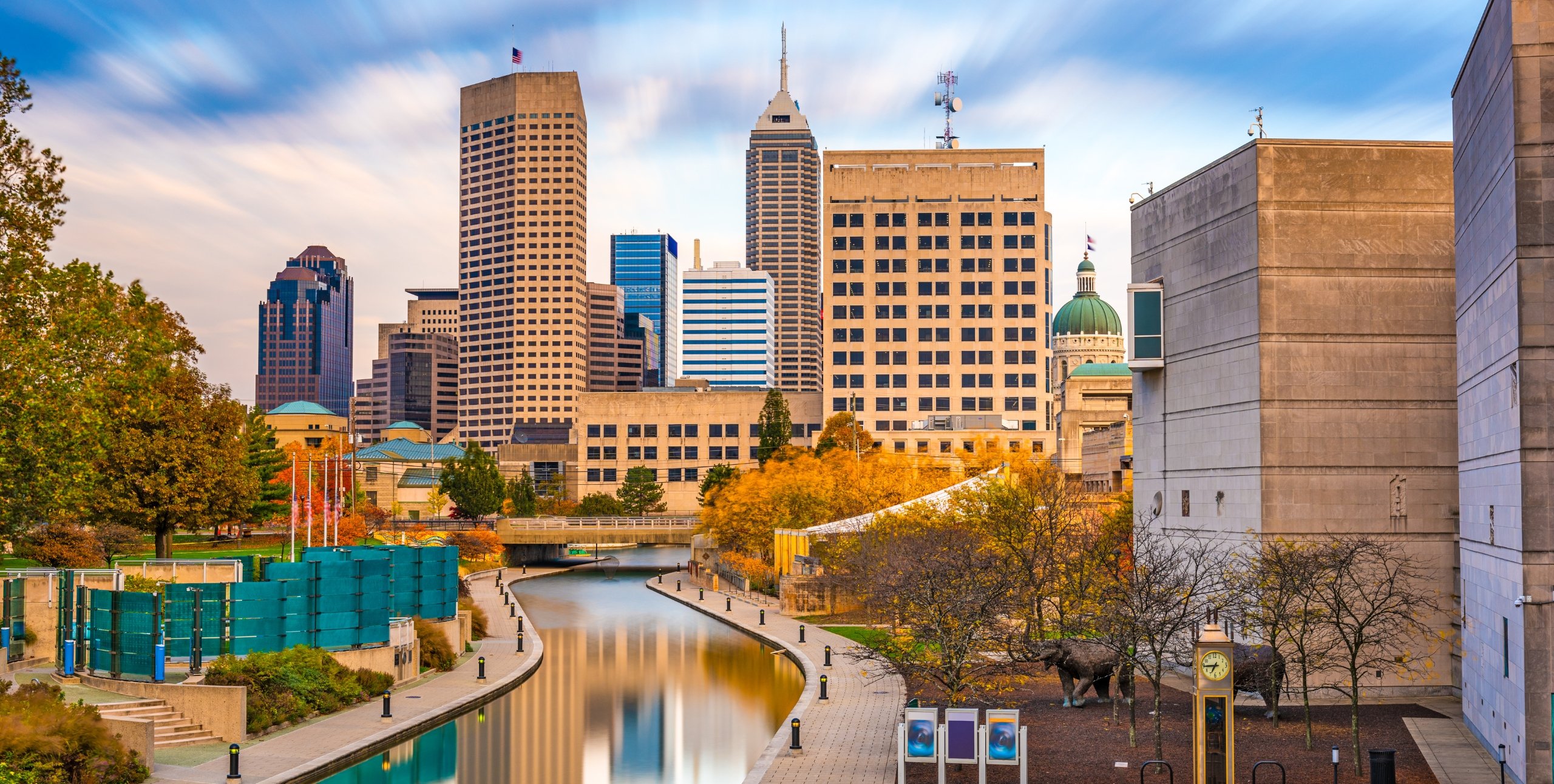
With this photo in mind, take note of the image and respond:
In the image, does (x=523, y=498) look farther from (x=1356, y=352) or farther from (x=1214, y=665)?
(x=1214, y=665)

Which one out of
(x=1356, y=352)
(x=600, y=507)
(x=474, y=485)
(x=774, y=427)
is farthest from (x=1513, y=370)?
(x=600, y=507)

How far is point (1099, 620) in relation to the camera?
Answer: 36.1 m

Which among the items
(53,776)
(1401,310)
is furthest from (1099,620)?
(53,776)

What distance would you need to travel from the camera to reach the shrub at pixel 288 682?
3319cm

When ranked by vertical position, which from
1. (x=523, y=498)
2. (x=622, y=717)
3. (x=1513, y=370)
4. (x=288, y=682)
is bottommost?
(x=622, y=717)

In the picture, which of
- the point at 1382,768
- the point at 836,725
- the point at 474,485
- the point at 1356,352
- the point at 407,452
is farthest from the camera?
the point at 407,452

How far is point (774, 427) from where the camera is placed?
432 ft

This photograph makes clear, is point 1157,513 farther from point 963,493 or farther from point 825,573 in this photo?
point 825,573

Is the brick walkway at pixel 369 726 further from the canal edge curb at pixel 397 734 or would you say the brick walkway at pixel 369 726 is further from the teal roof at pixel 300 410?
the teal roof at pixel 300 410

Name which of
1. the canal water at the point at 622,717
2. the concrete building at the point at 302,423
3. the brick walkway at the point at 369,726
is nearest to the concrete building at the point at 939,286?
the concrete building at the point at 302,423

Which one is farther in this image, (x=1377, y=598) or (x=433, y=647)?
(x=433, y=647)

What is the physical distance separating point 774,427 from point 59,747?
107 meters

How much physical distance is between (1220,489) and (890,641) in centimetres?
1087

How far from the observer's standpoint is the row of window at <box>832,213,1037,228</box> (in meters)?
150
